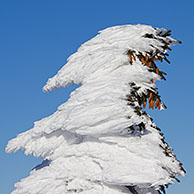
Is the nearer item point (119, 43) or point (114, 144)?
point (114, 144)

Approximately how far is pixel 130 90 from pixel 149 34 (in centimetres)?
219

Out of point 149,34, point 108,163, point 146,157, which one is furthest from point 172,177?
point 149,34

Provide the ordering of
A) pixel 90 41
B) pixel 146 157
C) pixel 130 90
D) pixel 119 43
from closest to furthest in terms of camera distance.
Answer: pixel 146 157 < pixel 130 90 < pixel 119 43 < pixel 90 41

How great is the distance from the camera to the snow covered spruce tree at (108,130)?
32.7 ft

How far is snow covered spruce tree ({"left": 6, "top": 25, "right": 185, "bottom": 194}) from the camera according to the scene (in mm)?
9961

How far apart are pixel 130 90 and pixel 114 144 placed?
1491 millimetres

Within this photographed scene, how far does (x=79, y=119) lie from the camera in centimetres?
1016

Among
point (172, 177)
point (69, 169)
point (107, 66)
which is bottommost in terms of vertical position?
point (172, 177)

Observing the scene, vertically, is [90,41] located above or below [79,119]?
above

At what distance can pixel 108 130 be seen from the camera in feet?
32.9

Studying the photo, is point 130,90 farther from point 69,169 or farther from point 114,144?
point 69,169

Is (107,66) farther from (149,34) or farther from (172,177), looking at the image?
(172,177)

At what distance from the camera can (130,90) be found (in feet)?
35.4

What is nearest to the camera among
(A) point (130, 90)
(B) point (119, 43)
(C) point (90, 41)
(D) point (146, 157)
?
(D) point (146, 157)
